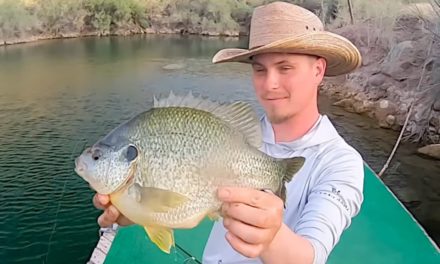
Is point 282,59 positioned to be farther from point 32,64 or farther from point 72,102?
point 32,64

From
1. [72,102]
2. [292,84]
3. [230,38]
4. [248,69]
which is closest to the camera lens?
[292,84]

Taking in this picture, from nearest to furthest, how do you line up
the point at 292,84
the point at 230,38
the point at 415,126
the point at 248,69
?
1. the point at 292,84
2. the point at 415,126
3. the point at 248,69
4. the point at 230,38

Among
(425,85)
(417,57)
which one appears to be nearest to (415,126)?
(425,85)

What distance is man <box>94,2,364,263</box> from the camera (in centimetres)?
135

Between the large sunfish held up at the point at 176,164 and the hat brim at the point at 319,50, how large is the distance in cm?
39

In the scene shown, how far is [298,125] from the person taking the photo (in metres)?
1.82

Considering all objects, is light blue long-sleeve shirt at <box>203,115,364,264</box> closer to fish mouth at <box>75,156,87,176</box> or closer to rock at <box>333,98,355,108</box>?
fish mouth at <box>75,156,87,176</box>

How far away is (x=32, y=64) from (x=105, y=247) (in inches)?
668

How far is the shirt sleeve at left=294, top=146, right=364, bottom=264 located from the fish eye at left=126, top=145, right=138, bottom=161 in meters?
0.48

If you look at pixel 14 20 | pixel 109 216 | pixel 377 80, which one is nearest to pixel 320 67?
pixel 109 216

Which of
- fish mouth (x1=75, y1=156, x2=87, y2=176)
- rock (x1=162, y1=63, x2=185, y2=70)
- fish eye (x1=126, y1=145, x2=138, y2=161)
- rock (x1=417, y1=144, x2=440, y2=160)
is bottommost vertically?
rock (x1=162, y1=63, x2=185, y2=70)

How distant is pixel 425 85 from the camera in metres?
11.9

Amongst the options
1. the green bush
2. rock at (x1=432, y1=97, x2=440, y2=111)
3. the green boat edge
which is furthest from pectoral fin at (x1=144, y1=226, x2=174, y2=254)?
the green bush

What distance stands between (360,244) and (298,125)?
93.0 inches
